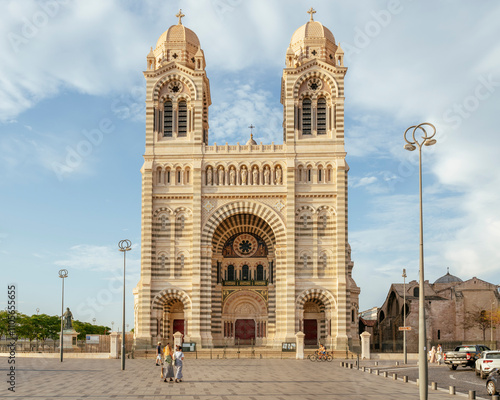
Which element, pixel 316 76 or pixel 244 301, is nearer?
pixel 316 76

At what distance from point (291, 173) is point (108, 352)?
23.0 metres

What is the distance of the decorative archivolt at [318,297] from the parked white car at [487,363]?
2318 cm

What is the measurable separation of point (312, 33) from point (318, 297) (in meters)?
25.4

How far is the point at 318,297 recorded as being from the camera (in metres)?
57.9

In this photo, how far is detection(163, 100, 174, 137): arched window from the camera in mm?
61531

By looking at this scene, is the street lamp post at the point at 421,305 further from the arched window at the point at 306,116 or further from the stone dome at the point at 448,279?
the stone dome at the point at 448,279

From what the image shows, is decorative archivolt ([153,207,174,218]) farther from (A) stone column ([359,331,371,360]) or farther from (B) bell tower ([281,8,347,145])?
(A) stone column ([359,331,371,360])

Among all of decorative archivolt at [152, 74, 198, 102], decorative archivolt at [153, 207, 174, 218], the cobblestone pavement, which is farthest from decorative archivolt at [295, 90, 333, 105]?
the cobblestone pavement

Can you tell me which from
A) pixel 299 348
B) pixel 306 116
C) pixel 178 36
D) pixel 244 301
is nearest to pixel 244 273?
pixel 244 301

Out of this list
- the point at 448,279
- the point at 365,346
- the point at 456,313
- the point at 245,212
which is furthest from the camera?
the point at 448,279

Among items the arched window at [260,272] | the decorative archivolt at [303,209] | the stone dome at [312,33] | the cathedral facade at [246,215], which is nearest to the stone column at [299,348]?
the cathedral facade at [246,215]

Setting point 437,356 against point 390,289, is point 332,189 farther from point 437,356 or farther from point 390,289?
point 390,289

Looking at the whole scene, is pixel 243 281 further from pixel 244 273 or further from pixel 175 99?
pixel 175 99

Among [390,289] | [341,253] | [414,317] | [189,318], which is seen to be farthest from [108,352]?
[390,289]
